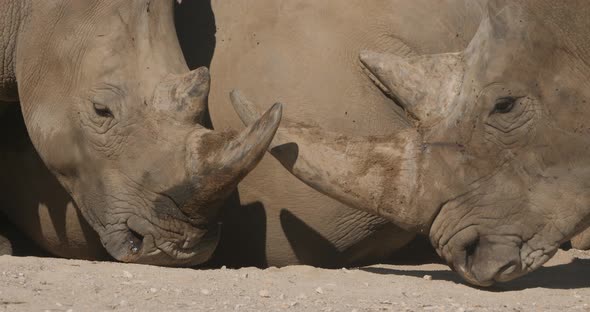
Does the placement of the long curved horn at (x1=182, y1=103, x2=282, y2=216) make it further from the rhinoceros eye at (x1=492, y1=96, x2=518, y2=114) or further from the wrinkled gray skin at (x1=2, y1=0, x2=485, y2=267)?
the rhinoceros eye at (x1=492, y1=96, x2=518, y2=114)

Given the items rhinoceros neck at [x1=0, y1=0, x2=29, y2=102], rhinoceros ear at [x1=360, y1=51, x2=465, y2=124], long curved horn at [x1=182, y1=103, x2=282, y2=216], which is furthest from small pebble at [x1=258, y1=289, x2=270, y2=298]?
rhinoceros neck at [x1=0, y1=0, x2=29, y2=102]

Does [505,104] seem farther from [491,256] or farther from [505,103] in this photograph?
[491,256]

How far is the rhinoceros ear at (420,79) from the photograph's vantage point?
7.04 metres

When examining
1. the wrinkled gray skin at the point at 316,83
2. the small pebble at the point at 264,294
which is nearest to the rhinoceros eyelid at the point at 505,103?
the wrinkled gray skin at the point at 316,83

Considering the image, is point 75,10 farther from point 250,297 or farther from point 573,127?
point 573,127

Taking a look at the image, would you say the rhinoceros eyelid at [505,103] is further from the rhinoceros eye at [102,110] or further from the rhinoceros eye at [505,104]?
the rhinoceros eye at [102,110]

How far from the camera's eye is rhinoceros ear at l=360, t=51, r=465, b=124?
7035mm

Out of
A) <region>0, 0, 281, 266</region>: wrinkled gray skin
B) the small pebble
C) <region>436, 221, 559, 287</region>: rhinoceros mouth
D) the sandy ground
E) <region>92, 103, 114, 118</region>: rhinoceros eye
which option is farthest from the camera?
<region>92, 103, 114, 118</region>: rhinoceros eye

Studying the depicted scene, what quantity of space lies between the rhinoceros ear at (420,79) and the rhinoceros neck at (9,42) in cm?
186

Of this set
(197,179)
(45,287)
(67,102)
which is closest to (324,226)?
(197,179)

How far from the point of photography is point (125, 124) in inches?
290

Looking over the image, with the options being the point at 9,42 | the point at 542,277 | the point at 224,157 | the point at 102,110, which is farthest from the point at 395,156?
the point at 9,42

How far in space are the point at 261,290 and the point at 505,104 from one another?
152 cm

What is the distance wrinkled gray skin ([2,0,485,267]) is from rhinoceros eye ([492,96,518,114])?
98cm
